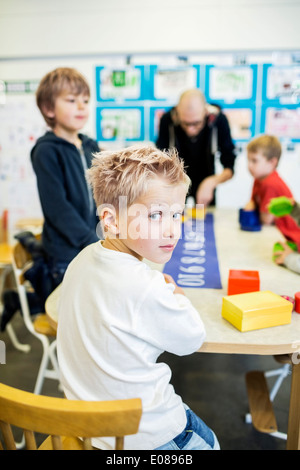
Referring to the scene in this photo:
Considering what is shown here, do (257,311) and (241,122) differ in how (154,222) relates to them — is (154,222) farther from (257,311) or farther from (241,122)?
(241,122)

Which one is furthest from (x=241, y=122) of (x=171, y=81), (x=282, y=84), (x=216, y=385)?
(x=216, y=385)

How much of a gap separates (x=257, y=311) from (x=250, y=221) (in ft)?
3.52

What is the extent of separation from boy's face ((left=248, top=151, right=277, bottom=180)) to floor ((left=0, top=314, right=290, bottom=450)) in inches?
40.5

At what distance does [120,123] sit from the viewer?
3400 millimetres

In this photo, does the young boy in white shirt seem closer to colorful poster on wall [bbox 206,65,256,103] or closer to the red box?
the red box

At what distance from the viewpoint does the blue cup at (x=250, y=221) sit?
193 centimetres

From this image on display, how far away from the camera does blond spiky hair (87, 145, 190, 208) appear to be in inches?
31.1

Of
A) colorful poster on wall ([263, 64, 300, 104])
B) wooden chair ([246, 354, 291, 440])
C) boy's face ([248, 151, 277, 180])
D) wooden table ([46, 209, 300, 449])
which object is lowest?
wooden chair ([246, 354, 291, 440])

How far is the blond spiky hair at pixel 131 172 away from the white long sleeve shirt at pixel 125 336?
123 mm

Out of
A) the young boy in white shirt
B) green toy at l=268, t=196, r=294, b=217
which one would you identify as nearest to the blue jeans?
the young boy in white shirt

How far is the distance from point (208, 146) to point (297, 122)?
1.14 metres

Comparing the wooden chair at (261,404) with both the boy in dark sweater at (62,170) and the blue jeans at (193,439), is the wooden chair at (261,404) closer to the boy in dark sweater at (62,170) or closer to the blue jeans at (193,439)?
the blue jeans at (193,439)
